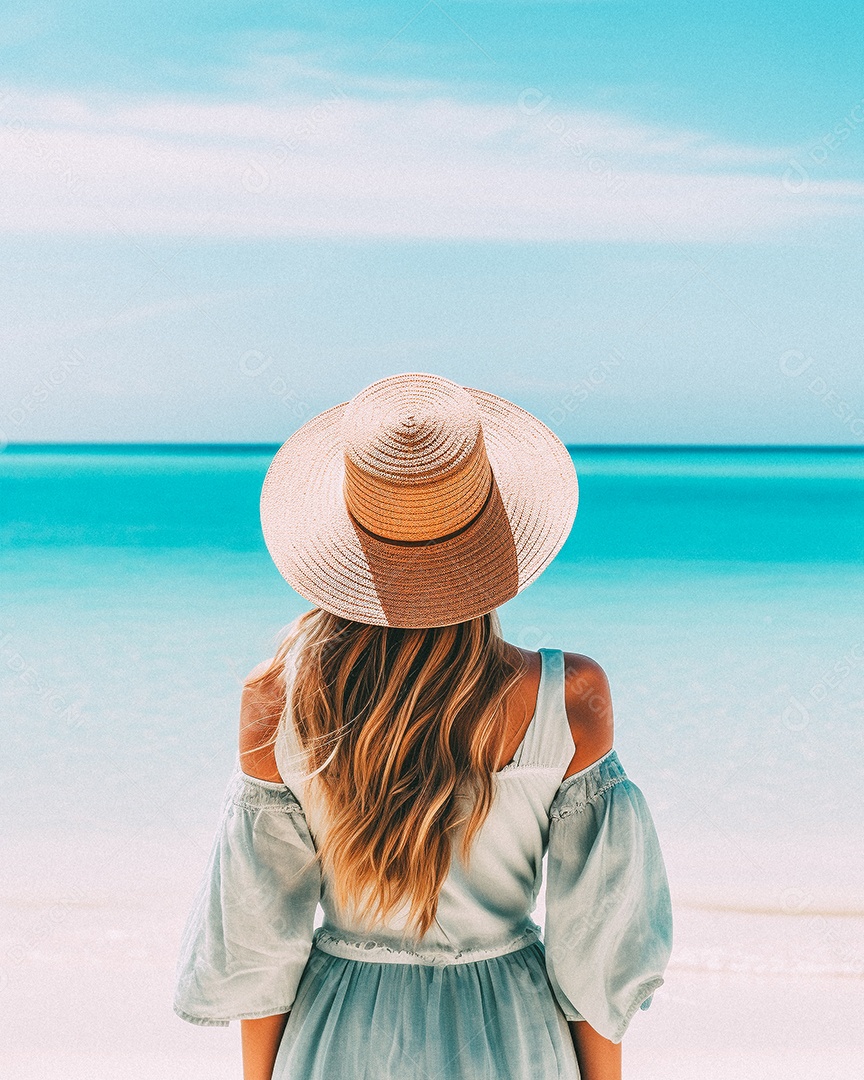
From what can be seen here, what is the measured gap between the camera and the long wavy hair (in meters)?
1.21

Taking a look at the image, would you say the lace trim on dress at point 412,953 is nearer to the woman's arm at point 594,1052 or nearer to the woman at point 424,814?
the woman at point 424,814

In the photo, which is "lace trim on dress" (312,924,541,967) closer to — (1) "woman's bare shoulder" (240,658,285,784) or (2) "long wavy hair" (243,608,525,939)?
(2) "long wavy hair" (243,608,525,939)

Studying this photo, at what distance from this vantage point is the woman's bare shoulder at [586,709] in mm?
1226

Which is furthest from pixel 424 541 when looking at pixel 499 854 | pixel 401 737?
pixel 499 854

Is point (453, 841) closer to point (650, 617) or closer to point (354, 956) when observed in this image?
point (354, 956)

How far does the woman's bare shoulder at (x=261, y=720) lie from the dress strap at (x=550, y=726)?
0.31 meters

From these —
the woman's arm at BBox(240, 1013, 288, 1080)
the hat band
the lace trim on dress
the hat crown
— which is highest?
the hat crown

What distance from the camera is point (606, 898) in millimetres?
1275

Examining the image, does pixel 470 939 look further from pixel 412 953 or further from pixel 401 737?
pixel 401 737

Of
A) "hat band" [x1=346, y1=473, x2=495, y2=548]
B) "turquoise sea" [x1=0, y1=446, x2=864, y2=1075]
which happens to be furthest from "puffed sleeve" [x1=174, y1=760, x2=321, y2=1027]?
"hat band" [x1=346, y1=473, x2=495, y2=548]

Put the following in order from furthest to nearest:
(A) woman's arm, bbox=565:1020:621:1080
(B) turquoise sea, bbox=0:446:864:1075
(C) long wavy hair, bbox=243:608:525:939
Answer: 1. (B) turquoise sea, bbox=0:446:864:1075
2. (A) woman's arm, bbox=565:1020:621:1080
3. (C) long wavy hair, bbox=243:608:525:939

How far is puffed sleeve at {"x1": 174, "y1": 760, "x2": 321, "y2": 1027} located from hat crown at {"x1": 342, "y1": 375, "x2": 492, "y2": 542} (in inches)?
14.7

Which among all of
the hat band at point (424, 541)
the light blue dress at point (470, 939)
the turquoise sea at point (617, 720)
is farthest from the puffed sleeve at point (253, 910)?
the hat band at point (424, 541)

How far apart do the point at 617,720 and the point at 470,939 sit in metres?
5.70
